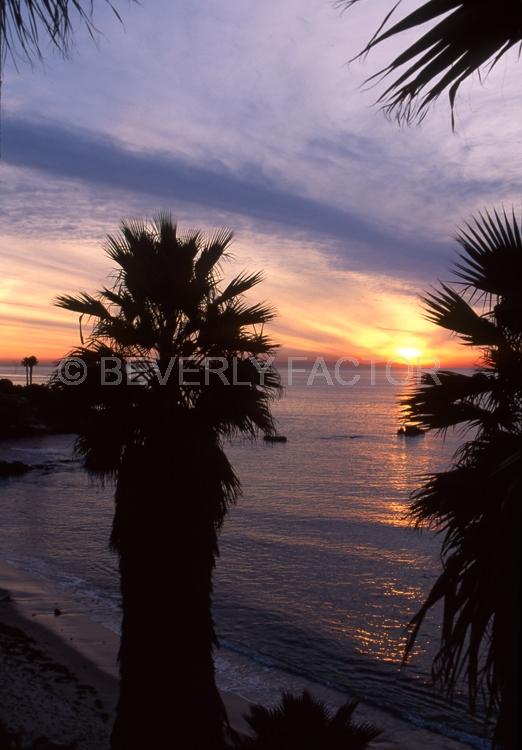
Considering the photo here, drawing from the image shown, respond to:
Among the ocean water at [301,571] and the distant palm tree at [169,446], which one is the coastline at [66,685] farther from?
the distant palm tree at [169,446]

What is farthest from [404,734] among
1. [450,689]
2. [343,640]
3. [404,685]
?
[450,689]

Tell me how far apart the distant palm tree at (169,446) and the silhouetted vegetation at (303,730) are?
205 centimetres

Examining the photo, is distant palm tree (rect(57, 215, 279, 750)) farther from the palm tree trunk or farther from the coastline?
the coastline

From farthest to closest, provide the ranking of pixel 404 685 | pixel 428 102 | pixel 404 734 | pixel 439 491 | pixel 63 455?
pixel 63 455, pixel 404 685, pixel 404 734, pixel 439 491, pixel 428 102

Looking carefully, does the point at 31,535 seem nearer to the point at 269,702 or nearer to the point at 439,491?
the point at 269,702

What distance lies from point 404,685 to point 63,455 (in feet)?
169

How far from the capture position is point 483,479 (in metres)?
4.37

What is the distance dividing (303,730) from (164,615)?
2.62 meters

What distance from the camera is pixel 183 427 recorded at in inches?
359

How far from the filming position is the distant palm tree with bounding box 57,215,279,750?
869 centimetres

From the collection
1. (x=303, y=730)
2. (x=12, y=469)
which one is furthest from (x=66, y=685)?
(x=12, y=469)

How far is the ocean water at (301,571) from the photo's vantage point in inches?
690

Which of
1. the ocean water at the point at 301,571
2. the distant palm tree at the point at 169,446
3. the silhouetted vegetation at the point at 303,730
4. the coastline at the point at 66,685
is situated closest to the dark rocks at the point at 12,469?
the ocean water at the point at 301,571

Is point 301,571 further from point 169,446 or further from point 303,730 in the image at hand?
point 303,730
